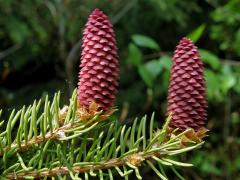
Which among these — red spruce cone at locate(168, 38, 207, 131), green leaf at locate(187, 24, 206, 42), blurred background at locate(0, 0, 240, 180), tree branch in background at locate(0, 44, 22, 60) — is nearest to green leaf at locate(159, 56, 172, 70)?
green leaf at locate(187, 24, 206, 42)

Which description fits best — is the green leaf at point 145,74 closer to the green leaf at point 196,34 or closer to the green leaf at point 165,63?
the green leaf at point 165,63

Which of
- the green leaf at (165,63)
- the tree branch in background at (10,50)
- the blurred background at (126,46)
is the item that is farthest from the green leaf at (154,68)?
the tree branch in background at (10,50)

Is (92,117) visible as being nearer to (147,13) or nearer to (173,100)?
(173,100)

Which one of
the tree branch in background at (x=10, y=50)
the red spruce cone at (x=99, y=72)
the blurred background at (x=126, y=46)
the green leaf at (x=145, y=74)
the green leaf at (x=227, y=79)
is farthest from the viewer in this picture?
the tree branch in background at (x=10, y=50)

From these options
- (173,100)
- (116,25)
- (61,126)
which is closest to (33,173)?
(61,126)

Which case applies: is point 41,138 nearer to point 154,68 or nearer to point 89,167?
point 89,167

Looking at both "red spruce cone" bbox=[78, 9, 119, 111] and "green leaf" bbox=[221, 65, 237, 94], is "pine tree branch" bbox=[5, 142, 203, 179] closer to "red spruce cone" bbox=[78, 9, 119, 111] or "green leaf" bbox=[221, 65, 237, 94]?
"red spruce cone" bbox=[78, 9, 119, 111]
